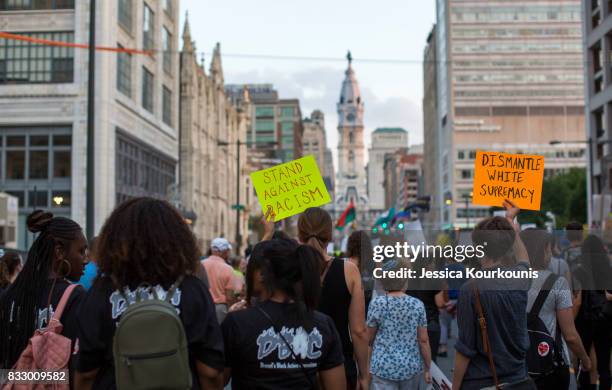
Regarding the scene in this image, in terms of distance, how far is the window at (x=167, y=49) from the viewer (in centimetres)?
5662

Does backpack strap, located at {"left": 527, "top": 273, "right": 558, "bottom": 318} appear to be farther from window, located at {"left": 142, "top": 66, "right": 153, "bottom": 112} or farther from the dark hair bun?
window, located at {"left": 142, "top": 66, "right": 153, "bottom": 112}

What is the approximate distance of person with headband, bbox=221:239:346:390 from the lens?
4051mm

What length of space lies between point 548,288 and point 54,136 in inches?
1571

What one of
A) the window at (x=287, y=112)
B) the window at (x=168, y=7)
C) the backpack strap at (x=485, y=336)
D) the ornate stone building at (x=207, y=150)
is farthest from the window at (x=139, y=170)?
the window at (x=287, y=112)

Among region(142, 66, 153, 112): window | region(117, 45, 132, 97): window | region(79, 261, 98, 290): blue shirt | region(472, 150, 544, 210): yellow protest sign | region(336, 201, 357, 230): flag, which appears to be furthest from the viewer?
region(142, 66, 153, 112): window

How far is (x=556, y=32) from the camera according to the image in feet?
383

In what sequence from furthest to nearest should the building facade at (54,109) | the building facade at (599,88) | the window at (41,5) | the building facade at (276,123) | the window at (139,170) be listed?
the building facade at (276,123) → the building facade at (599,88) → the window at (139,170) → the window at (41,5) → the building facade at (54,109)

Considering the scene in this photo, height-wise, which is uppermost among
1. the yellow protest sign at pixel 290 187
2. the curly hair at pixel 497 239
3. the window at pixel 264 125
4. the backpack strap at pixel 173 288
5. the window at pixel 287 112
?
the window at pixel 287 112

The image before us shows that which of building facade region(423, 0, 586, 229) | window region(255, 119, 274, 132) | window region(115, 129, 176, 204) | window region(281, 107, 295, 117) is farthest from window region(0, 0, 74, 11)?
window region(281, 107, 295, 117)

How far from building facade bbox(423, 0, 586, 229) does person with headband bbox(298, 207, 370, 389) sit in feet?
366

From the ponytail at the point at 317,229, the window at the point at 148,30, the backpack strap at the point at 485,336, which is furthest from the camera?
the window at the point at 148,30

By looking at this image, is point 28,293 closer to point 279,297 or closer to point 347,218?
point 279,297

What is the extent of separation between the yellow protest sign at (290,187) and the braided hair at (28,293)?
373 cm

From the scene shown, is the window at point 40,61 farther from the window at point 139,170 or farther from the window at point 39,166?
the window at point 139,170
